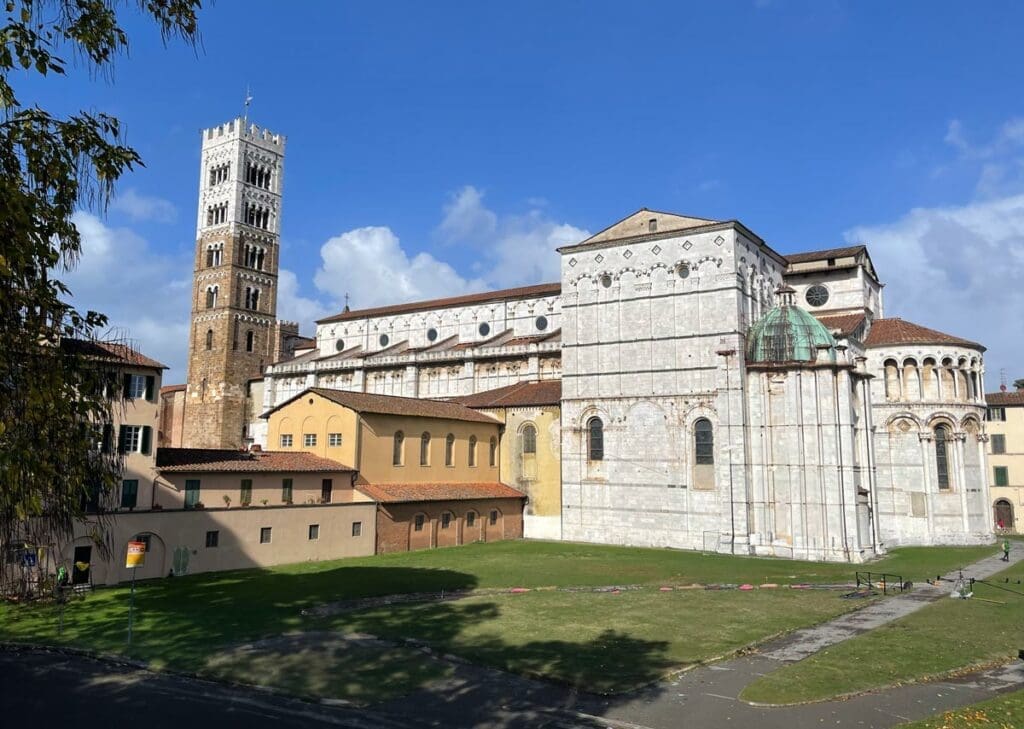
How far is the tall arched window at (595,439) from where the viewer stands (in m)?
44.2

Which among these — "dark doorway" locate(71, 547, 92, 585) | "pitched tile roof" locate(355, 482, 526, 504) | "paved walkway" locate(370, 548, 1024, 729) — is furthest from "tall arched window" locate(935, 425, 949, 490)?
"dark doorway" locate(71, 547, 92, 585)

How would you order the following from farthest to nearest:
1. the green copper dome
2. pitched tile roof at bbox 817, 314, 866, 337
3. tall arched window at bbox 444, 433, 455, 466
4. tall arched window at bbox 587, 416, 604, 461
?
pitched tile roof at bbox 817, 314, 866, 337
tall arched window at bbox 444, 433, 455, 466
tall arched window at bbox 587, 416, 604, 461
the green copper dome

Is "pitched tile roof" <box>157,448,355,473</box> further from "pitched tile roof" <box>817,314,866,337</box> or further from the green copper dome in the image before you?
"pitched tile roof" <box>817,314,866,337</box>

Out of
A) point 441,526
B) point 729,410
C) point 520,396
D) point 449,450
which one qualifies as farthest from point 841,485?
point 449,450

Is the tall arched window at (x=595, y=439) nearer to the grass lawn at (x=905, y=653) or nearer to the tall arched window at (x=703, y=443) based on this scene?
the tall arched window at (x=703, y=443)

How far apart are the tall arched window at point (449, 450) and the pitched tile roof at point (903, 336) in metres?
26.4

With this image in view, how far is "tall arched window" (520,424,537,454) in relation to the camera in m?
47.4

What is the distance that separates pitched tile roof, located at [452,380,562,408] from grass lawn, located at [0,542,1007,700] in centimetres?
921

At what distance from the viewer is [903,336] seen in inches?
1817

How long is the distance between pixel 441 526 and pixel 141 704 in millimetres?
27298

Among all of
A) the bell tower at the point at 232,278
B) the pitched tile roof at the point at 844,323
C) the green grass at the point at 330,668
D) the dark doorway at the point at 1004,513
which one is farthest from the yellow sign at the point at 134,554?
the dark doorway at the point at 1004,513

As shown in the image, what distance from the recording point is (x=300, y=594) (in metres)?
24.7

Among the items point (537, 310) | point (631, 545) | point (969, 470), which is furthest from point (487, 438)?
point (969, 470)

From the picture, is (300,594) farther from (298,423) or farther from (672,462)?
(672,462)
